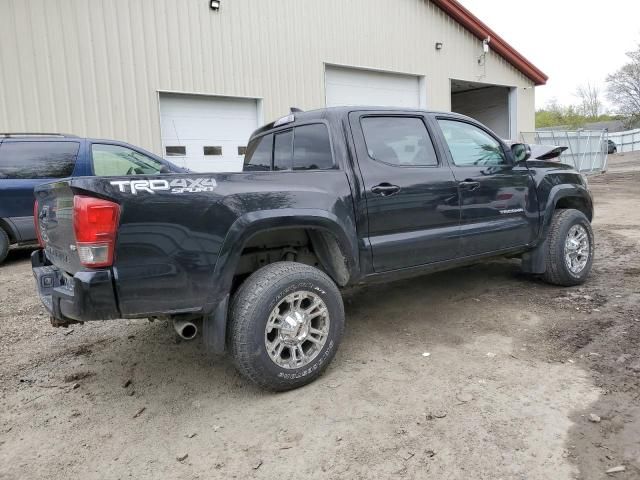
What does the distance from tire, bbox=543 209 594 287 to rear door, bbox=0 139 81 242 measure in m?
6.08

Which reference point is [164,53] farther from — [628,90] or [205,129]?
[628,90]

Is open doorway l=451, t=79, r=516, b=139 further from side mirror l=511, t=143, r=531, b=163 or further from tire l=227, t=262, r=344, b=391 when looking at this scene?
tire l=227, t=262, r=344, b=391

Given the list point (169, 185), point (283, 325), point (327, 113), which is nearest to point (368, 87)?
point (327, 113)

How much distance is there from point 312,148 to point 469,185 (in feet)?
4.41

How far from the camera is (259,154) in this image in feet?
14.8

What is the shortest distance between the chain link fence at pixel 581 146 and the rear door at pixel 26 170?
55.6 feet

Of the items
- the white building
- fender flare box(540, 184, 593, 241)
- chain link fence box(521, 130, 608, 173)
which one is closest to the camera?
fender flare box(540, 184, 593, 241)

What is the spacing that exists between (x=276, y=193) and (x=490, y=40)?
1518 cm

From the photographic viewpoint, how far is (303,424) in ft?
9.00

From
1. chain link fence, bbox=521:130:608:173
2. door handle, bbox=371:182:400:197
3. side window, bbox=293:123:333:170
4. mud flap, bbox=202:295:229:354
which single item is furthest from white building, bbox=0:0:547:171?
mud flap, bbox=202:295:229:354

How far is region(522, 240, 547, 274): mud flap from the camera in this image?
189 inches

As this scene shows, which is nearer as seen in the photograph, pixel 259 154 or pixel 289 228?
pixel 289 228

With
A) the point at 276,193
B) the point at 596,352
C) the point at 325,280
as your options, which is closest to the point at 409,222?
the point at 325,280

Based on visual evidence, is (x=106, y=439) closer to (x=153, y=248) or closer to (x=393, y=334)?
(x=153, y=248)
